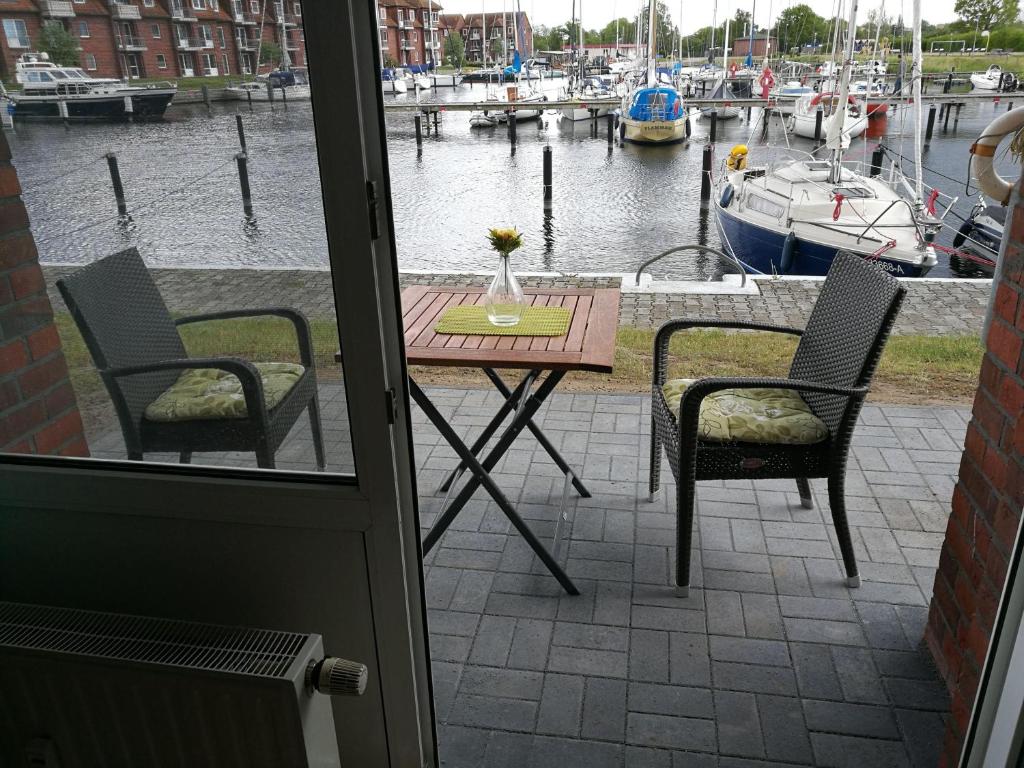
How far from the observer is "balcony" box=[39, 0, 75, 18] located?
1.24m

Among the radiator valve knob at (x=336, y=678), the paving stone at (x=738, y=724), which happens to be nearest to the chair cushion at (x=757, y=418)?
the paving stone at (x=738, y=724)

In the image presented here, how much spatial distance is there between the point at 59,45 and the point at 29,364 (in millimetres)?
621

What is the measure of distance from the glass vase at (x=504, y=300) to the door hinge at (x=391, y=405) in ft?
4.01

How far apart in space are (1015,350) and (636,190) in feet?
48.7

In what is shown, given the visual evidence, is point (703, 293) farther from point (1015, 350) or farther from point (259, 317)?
point (259, 317)

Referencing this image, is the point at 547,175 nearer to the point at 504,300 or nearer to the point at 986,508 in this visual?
the point at 504,300

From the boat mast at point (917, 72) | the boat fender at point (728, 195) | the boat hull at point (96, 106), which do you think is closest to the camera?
the boat hull at point (96, 106)

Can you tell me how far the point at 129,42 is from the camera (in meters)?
1.27

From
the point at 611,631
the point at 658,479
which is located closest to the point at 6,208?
the point at 611,631

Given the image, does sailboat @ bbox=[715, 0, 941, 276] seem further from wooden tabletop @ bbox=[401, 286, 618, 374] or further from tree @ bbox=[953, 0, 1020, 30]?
wooden tabletop @ bbox=[401, 286, 618, 374]

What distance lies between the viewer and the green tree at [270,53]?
1.22m

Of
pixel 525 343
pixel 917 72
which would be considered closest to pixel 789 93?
pixel 917 72

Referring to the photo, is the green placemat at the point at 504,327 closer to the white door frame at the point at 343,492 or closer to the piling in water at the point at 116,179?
the white door frame at the point at 343,492

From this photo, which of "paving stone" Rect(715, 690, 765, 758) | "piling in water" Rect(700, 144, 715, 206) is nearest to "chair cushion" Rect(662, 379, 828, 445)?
"paving stone" Rect(715, 690, 765, 758)
